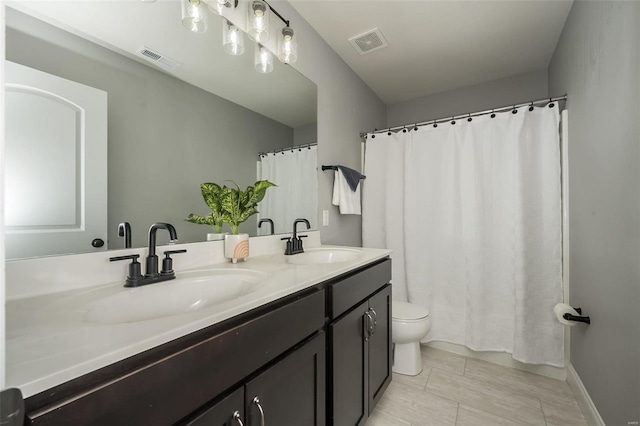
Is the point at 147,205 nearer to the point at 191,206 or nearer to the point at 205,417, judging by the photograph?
the point at 191,206

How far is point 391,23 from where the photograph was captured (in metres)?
1.80

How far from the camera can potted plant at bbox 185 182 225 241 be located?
1187 mm

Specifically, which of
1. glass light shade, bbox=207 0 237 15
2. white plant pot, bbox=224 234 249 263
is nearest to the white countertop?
white plant pot, bbox=224 234 249 263

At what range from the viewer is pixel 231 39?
1.29 m

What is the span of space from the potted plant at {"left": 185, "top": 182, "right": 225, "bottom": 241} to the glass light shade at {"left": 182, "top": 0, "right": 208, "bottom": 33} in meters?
0.65

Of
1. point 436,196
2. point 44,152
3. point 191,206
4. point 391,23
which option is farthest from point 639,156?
point 44,152

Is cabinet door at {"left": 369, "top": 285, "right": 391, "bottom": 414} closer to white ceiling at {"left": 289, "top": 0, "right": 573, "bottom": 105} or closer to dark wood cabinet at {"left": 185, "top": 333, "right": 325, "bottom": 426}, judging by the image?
dark wood cabinet at {"left": 185, "top": 333, "right": 325, "bottom": 426}

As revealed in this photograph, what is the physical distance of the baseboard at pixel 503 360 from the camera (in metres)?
1.80

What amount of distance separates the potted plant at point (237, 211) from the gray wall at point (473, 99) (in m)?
2.22

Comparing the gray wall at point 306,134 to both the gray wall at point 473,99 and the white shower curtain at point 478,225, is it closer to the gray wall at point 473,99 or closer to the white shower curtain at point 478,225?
the white shower curtain at point 478,225

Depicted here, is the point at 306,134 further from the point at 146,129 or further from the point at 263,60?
the point at 146,129

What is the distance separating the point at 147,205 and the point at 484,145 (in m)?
2.16

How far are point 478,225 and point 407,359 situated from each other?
1.08 m

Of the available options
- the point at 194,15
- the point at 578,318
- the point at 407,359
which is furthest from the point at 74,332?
the point at 578,318
